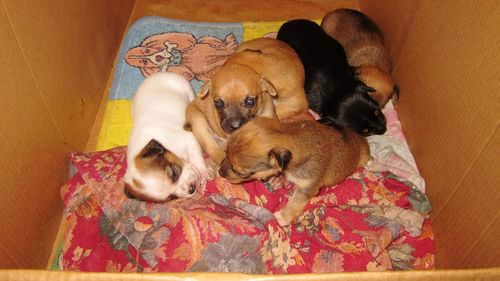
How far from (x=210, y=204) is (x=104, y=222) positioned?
813 millimetres

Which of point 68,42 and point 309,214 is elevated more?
point 68,42

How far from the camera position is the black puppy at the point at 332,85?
3.46 m

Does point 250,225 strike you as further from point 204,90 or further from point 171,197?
point 204,90

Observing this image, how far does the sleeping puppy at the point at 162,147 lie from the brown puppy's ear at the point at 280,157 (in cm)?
77

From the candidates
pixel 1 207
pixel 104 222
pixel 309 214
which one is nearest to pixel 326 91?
pixel 309 214

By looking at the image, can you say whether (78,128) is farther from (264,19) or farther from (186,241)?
(264,19)

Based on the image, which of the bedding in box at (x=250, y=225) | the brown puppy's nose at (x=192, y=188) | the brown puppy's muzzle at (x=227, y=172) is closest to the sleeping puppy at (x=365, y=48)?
the bedding in box at (x=250, y=225)

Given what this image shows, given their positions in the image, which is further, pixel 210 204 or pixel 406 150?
pixel 406 150

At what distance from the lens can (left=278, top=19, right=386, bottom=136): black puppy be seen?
3.46m

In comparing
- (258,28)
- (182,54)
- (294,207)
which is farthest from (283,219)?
(258,28)

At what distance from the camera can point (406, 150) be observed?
3.50m

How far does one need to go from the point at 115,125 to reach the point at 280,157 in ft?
6.41

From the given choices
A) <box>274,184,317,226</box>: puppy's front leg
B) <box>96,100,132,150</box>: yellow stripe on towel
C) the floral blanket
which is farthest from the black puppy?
<box>96,100,132,150</box>: yellow stripe on towel

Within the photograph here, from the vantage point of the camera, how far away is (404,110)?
3639 mm
